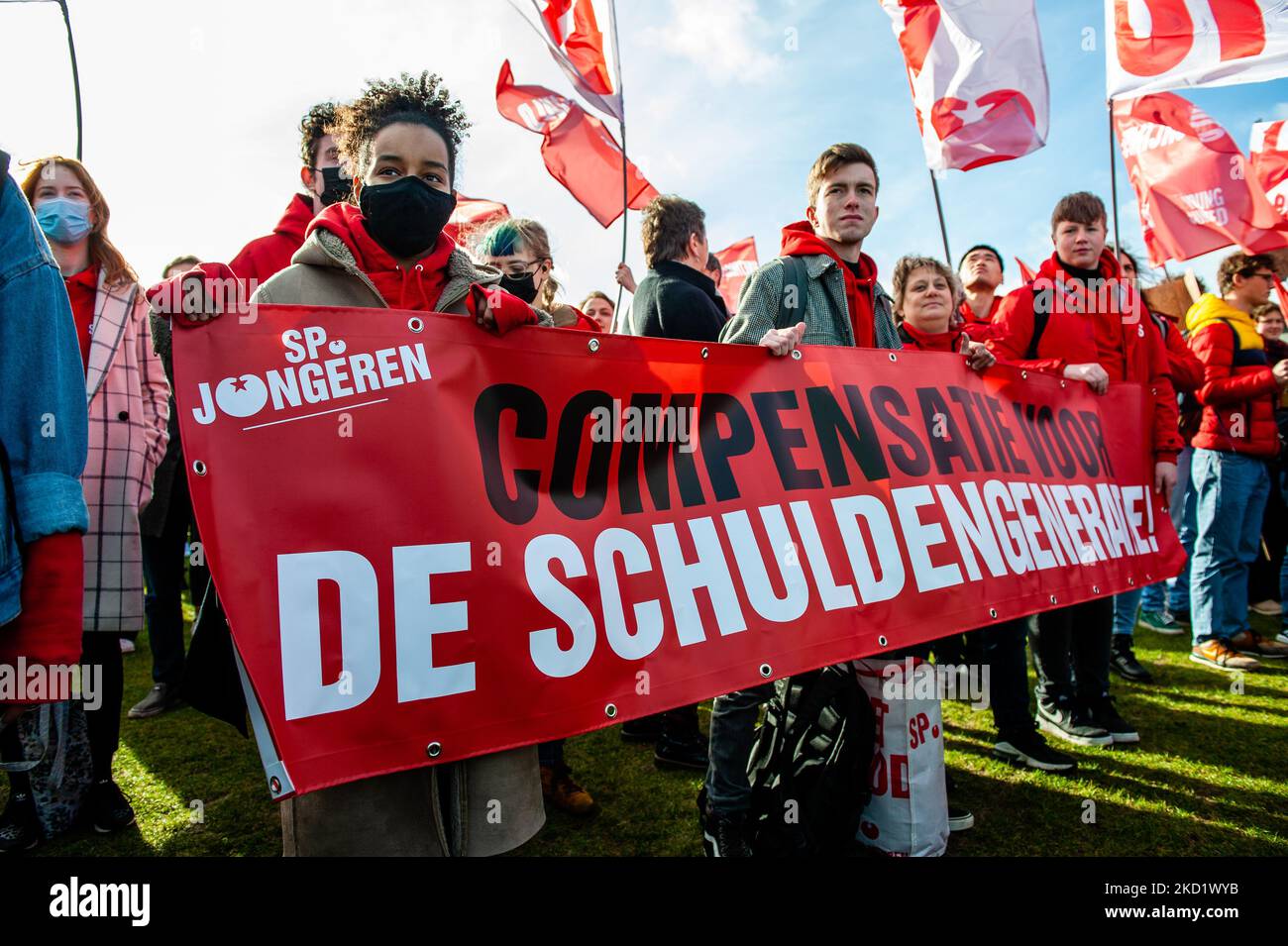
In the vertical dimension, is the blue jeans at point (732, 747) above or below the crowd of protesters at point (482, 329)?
below

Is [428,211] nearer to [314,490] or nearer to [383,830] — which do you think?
[314,490]

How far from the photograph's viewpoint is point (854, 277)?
2801 millimetres

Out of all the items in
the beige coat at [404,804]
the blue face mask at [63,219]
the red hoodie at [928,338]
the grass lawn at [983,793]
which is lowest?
the grass lawn at [983,793]

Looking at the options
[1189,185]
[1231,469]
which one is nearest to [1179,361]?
[1231,469]

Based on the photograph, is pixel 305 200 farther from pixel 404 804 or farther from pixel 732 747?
pixel 732 747

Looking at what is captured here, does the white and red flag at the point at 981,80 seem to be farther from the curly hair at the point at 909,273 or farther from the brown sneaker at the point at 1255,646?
the brown sneaker at the point at 1255,646

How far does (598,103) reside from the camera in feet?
22.5

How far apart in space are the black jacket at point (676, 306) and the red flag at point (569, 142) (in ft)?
19.0

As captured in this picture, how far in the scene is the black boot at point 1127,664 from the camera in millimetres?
4453

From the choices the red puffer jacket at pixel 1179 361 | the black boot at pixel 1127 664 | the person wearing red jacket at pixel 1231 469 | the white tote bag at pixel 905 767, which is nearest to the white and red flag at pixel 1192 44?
the person wearing red jacket at pixel 1231 469

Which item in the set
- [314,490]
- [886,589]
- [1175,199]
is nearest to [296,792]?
[314,490]

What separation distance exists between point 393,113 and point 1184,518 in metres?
6.43

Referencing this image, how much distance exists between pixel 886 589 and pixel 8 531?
223 centimetres
